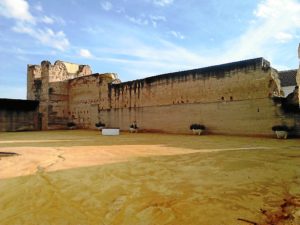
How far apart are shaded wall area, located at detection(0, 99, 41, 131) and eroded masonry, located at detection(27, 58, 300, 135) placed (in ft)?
2.04

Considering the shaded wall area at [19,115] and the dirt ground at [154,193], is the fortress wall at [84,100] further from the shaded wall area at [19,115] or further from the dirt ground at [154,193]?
the dirt ground at [154,193]

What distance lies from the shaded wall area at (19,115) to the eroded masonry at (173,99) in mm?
621

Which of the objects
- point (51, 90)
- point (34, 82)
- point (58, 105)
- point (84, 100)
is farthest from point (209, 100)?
point (34, 82)

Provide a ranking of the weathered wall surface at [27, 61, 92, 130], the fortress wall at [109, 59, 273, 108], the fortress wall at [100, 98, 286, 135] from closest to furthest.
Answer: the fortress wall at [100, 98, 286, 135] < the fortress wall at [109, 59, 273, 108] < the weathered wall surface at [27, 61, 92, 130]

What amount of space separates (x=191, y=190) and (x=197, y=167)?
1268 mm

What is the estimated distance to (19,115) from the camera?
62.1 ft

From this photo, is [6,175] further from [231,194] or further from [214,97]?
[214,97]

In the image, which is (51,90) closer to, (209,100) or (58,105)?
(58,105)

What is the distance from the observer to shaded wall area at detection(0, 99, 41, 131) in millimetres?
18047

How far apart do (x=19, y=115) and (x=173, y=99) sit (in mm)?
13061

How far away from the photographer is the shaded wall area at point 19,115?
59.2 feet

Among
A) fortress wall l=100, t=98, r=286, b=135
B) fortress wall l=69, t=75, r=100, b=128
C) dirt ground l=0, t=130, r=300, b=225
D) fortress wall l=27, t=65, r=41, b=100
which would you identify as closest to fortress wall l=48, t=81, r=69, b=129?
fortress wall l=69, t=75, r=100, b=128

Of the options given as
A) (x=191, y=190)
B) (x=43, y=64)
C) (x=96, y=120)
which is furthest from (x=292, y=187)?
(x=43, y=64)

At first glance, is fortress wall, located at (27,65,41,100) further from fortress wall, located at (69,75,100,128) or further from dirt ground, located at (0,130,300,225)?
dirt ground, located at (0,130,300,225)
